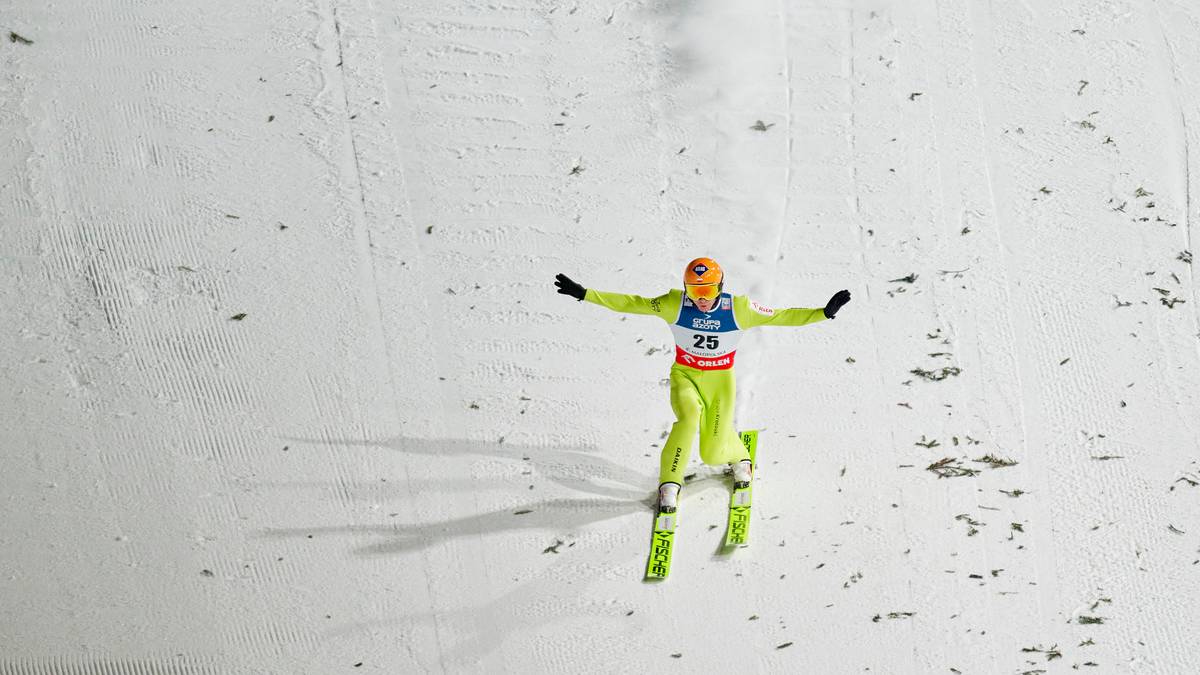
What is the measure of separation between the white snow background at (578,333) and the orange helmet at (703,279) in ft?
4.80

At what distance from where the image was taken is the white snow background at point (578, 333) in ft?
22.0

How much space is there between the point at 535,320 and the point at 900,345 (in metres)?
2.51

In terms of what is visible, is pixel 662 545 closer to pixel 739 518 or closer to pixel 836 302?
pixel 739 518

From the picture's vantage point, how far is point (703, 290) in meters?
5.91

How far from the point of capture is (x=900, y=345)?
7461 mm

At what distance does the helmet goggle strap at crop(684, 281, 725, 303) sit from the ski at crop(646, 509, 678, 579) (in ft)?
4.98

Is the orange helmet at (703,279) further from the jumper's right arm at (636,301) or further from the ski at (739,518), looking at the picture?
the ski at (739,518)

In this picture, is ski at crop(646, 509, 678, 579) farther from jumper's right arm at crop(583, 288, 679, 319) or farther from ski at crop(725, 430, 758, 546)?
jumper's right arm at crop(583, 288, 679, 319)

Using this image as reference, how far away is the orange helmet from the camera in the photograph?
586 centimetres

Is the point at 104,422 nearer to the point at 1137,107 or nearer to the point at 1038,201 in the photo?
the point at 1038,201

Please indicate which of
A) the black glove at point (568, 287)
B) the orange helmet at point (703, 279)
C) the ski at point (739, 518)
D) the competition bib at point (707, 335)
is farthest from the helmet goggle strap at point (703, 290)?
the ski at point (739, 518)

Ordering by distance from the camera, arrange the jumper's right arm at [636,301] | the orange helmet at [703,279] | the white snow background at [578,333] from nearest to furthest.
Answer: the orange helmet at [703,279] → the jumper's right arm at [636,301] → the white snow background at [578,333]

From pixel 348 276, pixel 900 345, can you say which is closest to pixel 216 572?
pixel 348 276

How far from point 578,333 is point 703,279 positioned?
1720mm
